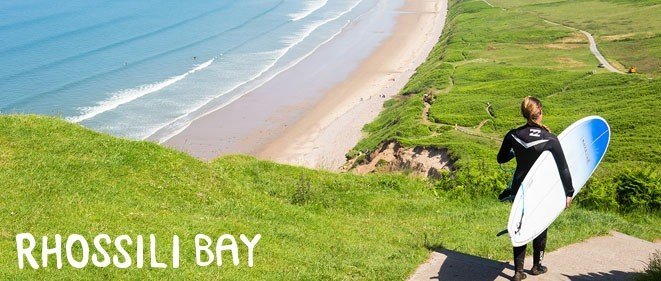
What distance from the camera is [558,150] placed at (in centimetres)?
1118

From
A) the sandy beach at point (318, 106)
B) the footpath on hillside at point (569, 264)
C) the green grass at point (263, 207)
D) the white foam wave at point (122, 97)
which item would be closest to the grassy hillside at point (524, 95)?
the green grass at point (263, 207)

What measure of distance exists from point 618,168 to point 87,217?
2352 centimetres

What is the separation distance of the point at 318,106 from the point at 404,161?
69.8 feet

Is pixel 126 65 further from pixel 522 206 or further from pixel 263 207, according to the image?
pixel 522 206

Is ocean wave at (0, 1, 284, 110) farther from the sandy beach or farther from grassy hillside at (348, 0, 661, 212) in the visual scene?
grassy hillside at (348, 0, 661, 212)

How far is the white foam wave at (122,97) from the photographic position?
54406 mm

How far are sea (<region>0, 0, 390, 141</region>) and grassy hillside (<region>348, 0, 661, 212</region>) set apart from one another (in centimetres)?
1603

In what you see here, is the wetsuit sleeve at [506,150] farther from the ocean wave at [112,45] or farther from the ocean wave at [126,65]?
the ocean wave at [112,45]

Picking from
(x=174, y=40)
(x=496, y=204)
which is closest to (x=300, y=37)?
(x=174, y=40)

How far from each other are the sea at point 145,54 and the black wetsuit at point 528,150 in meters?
40.2

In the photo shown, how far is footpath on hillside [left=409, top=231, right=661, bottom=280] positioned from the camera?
40.6 feet

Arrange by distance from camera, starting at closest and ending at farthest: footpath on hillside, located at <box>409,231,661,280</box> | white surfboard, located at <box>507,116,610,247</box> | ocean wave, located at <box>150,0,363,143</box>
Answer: white surfboard, located at <box>507,116,610,247</box> → footpath on hillside, located at <box>409,231,661,280</box> → ocean wave, located at <box>150,0,363,143</box>

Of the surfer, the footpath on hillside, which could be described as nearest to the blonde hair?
the surfer

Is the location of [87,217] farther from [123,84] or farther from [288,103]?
[123,84]
